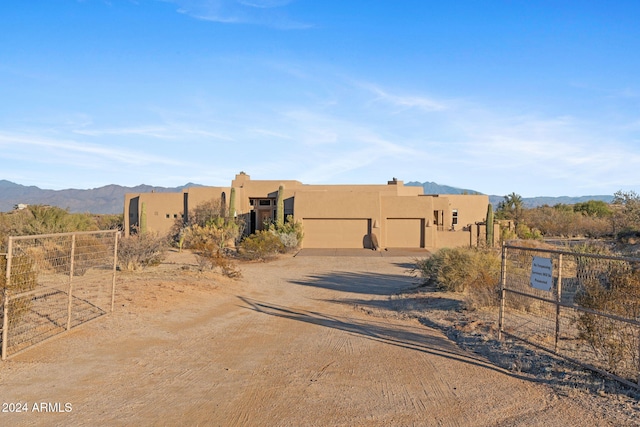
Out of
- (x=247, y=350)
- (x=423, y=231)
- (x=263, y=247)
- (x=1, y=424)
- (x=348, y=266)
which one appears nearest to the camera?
(x=1, y=424)

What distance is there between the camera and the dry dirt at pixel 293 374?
5777 mm

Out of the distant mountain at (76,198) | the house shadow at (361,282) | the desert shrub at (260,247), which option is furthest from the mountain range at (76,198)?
the house shadow at (361,282)

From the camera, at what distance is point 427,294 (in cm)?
1568

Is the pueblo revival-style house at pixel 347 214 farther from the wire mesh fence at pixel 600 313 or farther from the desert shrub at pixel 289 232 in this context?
the wire mesh fence at pixel 600 313

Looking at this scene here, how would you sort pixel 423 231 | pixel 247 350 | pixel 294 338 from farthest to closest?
pixel 423 231 → pixel 294 338 → pixel 247 350

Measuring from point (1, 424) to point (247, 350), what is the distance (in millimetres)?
4009

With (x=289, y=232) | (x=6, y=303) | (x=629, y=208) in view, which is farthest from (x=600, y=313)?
(x=289, y=232)

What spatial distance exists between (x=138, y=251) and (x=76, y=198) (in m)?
163

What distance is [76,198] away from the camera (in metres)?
166

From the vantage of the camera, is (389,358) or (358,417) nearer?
(358,417)

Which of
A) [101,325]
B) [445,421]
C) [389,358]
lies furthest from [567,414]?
[101,325]

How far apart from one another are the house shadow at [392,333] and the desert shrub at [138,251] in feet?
22.4

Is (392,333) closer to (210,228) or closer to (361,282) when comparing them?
(361,282)

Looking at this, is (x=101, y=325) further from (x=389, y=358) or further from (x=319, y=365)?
(x=389, y=358)
